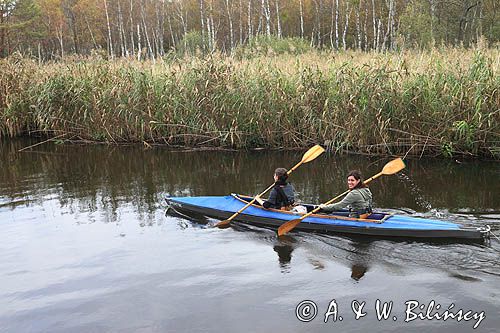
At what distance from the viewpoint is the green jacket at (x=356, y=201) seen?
6530 millimetres

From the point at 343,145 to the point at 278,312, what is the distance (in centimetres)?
686

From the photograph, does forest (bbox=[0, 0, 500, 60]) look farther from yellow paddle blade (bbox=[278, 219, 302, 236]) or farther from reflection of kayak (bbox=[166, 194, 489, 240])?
yellow paddle blade (bbox=[278, 219, 302, 236])

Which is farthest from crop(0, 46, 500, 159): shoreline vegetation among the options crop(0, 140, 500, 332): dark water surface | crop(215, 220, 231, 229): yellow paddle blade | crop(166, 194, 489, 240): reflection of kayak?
crop(215, 220, 231, 229): yellow paddle blade

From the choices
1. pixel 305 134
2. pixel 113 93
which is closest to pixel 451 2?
pixel 305 134

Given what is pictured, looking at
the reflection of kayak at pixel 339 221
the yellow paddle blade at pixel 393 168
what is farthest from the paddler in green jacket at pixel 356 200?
the yellow paddle blade at pixel 393 168

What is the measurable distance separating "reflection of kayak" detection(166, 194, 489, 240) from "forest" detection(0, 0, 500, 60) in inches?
637

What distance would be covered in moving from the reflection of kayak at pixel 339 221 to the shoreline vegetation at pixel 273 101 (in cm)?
410

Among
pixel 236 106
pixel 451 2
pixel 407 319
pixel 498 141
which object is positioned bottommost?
pixel 407 319

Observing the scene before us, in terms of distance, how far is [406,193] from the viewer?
8336 millimetres

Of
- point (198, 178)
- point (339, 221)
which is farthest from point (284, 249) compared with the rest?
point (198, 178)

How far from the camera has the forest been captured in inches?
896

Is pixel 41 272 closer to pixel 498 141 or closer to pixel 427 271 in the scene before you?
pixel 427 271

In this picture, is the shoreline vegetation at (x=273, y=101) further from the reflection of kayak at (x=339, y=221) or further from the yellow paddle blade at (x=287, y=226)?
the yellow paddle blade at (x=287, y=226)

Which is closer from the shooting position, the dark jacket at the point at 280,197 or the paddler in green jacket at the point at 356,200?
the paddler in green jacket at the point at 356,200
